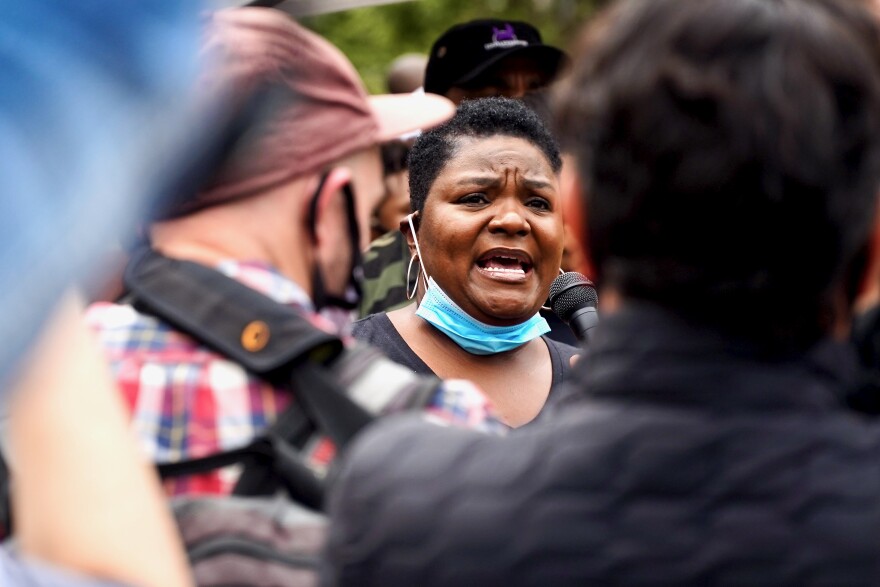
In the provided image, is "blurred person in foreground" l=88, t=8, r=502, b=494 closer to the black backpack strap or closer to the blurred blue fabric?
the black backpack strap

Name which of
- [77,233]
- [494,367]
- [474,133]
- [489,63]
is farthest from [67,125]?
[489,63]

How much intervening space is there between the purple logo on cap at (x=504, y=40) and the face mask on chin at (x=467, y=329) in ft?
5.13

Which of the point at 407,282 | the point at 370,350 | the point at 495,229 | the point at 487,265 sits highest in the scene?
the point at 370,350

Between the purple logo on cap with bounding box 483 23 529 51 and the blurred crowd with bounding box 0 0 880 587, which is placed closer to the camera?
the blurred crowd with bounding box 0 0 880 587

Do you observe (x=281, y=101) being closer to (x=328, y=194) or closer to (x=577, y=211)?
(x=328, y=194)

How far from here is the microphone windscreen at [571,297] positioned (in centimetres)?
419

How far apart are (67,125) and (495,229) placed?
2.97 metres

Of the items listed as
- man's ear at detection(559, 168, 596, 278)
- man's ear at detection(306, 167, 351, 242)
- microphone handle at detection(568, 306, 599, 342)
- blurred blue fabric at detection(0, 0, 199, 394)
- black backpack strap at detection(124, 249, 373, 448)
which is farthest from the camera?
microphone handle at detection(568, 306, 599, 342)

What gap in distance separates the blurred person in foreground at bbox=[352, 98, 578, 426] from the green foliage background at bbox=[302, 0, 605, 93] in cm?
1488

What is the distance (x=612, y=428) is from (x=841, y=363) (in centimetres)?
33

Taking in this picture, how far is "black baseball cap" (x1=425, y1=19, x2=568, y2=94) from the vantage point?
5.40 metres

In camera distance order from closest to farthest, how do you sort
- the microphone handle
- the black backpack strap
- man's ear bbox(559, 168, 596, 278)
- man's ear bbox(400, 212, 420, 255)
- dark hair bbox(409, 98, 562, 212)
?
man's ear bbox(559, 168, 596, 278), the black backpack strap, the microphone handle, dark hair bbox(409, 98, 562, 212), man's ear bbox(400, 212, 420, 255)

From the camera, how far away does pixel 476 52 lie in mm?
5418

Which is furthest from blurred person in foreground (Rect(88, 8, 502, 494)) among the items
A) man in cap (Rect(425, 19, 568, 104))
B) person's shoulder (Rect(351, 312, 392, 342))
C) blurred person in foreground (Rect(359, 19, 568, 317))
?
man in cap (Rect(425, 19, 568, 104))
